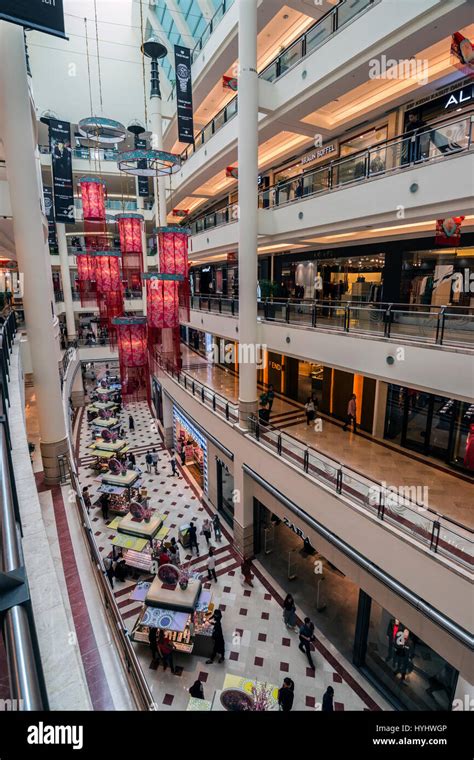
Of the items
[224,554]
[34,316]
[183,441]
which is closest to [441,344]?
[34,316]

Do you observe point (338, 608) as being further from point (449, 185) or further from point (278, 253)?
point (278, 253)

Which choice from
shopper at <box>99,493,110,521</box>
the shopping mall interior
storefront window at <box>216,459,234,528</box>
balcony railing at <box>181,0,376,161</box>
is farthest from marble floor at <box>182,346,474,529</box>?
balcony railing at <box>181,0,376,161</box>

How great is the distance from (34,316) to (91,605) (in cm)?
442

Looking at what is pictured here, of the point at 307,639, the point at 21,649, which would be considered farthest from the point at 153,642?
the point at 21,649

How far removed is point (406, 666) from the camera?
8.31 metres

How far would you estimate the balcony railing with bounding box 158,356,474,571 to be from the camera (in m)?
5.78

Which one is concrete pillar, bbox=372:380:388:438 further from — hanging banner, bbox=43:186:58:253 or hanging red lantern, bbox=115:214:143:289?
hanging banner, bbox=43:186:58:253

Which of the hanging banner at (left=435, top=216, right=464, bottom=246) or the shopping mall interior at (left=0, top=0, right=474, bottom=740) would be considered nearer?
the shopping mall interior at (left=0, top=0, right=474, bottom=740)

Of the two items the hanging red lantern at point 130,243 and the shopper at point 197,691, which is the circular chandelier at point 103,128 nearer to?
the hanging red lantern at point 130,243

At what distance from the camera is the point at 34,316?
247 inches

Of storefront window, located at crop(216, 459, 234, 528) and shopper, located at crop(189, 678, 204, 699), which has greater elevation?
storefront window, located at crop(216, 459, 234, 528)

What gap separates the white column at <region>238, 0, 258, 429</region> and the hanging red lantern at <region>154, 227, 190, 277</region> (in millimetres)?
1729

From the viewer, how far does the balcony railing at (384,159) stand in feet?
21.1

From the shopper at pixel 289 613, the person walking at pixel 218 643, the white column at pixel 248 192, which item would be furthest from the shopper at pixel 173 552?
the white column at pixel 248 192
